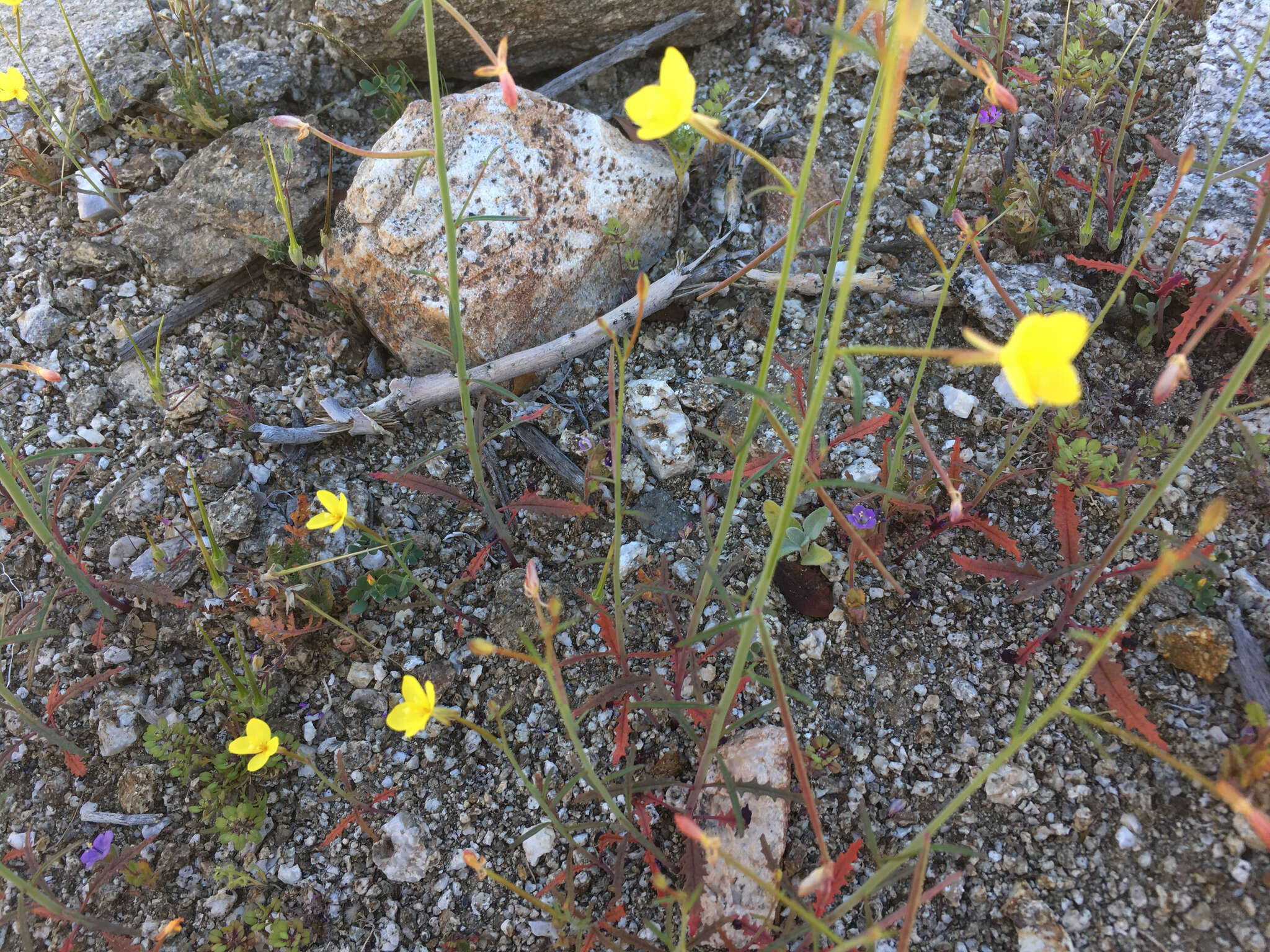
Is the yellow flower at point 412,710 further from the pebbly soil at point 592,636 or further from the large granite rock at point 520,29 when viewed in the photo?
the large granite rock at point 520,29

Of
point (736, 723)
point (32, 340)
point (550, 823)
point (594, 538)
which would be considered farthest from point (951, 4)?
point (32, 340)

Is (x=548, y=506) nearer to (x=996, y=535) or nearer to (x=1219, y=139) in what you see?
(x=996, y=535)

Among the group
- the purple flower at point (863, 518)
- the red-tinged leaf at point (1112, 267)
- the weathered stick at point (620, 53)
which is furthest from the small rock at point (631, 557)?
the weathered stick at point (620, 53)

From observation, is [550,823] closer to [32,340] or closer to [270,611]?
[270,611]

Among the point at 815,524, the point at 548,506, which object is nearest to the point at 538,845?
the point at 548,506

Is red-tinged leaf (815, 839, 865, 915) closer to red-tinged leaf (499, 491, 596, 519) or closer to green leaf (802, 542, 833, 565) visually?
green leaf (802, 542, 833, 565)

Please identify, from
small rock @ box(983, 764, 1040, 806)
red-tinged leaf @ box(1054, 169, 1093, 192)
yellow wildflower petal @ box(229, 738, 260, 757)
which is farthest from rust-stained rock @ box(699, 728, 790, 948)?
red-tinged leaf @ box(1054, 169, 1093, 192)
